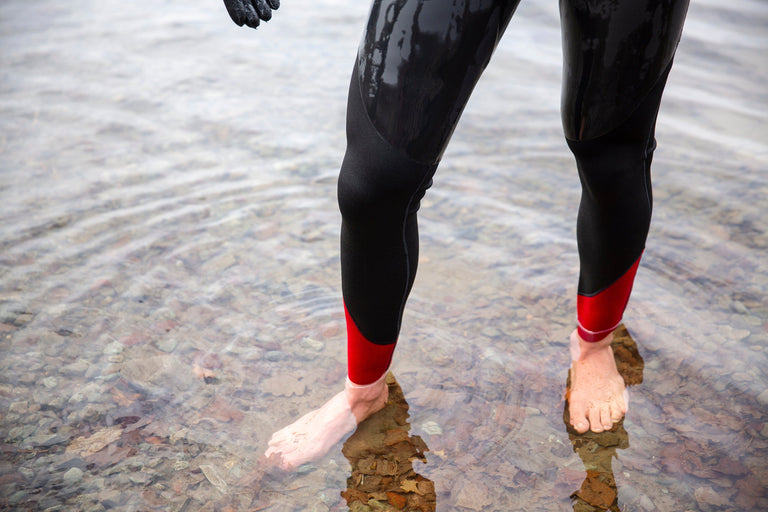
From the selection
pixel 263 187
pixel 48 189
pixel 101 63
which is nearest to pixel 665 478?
pixel 263 187

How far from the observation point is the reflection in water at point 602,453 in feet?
4.88

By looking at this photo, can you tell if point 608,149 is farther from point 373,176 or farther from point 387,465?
point 387,465

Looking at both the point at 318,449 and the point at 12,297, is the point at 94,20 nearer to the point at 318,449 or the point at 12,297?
the point at 12,297

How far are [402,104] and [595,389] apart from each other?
3.29 ft

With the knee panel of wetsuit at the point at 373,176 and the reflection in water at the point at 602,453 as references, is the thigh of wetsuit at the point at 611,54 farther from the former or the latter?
the reflection in water at the point at 602,453

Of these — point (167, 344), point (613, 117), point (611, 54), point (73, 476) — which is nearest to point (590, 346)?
point (613, 117)

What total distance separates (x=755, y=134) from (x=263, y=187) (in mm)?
2214

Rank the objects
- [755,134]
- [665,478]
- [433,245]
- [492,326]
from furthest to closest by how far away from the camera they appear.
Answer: [755,134] → [433,245] → [492,326] → [665,478]

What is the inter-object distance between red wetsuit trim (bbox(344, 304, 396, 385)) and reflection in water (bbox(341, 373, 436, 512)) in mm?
159

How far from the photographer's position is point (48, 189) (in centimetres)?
256

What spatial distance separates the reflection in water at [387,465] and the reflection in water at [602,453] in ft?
1.16

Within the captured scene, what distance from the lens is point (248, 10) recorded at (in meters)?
1.11

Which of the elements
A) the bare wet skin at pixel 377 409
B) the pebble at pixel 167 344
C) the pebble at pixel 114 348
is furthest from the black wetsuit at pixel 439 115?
the pebble at pixel 114 348

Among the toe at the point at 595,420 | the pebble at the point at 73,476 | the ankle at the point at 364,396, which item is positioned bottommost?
A: the toe at the point at 595,420
